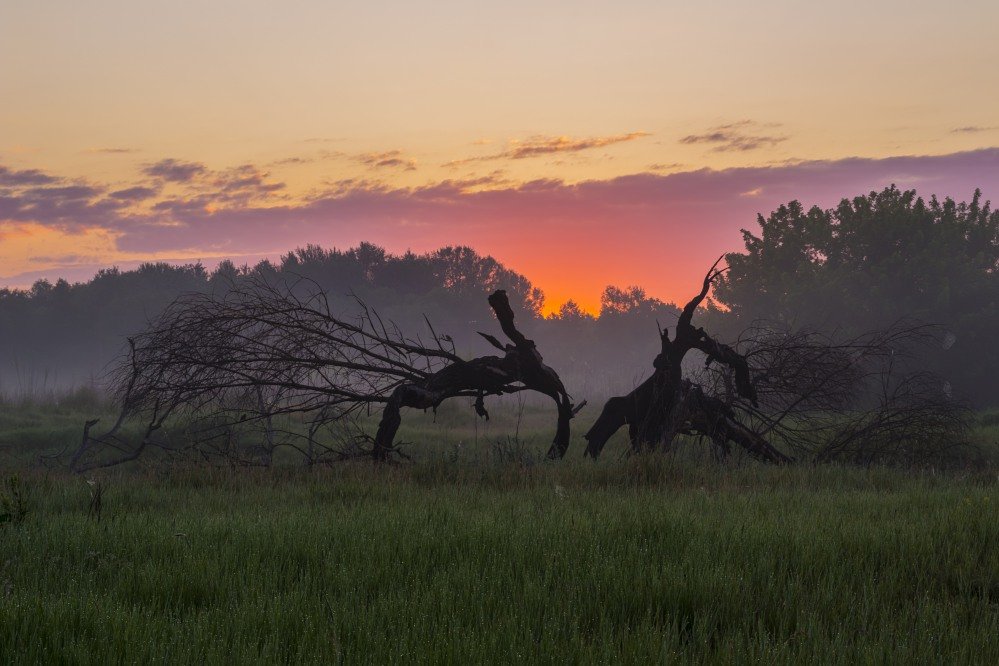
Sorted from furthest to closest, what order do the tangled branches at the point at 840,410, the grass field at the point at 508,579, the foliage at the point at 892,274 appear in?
the foliage at the point at 892,274
the tangled branches at the point at 840,410
the grass field at the point at 508,579

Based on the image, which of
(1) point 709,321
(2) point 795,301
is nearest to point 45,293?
(1) point 709,321

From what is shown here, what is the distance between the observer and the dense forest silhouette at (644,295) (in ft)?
104

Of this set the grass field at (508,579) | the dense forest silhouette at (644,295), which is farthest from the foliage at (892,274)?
the grass field at (508,579)

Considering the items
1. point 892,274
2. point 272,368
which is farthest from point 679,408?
point 892,274

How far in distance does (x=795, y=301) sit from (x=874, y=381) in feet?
24.6

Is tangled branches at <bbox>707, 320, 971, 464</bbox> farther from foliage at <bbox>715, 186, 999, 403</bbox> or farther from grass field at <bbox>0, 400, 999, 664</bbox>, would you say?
foliage at <bbox>715, 186, 999, 403</bbox>

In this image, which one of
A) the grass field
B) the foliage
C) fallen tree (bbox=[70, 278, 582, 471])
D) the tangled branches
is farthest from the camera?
the foliage

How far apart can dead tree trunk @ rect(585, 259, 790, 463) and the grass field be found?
4046mm

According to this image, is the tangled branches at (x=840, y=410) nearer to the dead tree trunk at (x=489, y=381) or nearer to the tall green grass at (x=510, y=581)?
the dead tree trunk at (x=489, y=381)

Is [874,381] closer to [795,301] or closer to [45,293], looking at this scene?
[795,301]

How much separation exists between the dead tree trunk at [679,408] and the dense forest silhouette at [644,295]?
1397 millimetres

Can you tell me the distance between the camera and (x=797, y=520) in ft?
23.0

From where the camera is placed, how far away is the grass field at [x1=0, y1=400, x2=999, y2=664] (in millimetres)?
4059

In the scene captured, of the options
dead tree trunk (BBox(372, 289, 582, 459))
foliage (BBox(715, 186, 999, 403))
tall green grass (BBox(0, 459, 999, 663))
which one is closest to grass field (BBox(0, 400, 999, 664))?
tall green grass (BBox(0, 459, 999, 663))
